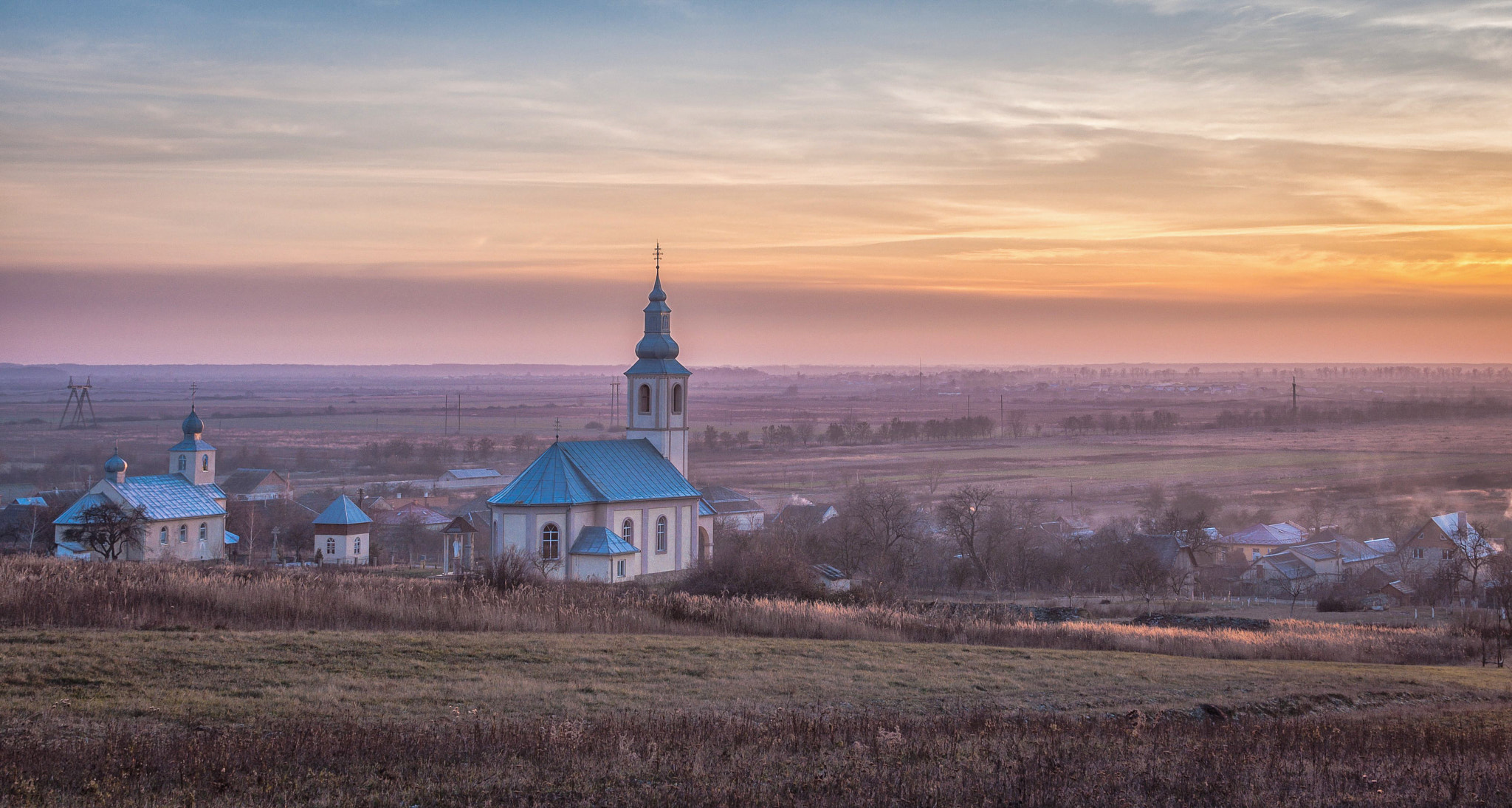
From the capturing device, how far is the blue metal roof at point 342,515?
193ft

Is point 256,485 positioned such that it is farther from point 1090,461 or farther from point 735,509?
point 1090,461

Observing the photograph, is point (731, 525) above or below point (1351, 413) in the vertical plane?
below

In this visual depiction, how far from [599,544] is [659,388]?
981 centimetres

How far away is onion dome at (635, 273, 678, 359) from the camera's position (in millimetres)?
51969

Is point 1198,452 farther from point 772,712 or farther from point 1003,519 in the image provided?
point 772,712

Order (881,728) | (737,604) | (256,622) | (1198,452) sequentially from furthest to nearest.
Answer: (1198,452) → (737,604) → (256,622) → (881,728)

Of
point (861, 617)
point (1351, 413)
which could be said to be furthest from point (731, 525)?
point (1351, 413)

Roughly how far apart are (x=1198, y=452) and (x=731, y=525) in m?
92.3

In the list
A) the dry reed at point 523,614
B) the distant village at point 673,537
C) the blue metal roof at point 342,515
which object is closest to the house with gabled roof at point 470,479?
the distant village at point 673,537

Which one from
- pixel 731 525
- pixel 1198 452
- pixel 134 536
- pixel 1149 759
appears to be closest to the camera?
pixel 1149 759

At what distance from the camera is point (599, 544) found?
44531 mm

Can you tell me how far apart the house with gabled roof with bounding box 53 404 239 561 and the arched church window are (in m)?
16.7

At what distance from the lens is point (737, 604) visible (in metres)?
22.5

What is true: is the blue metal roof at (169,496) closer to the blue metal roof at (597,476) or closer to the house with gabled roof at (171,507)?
the house with gabled roof at (171,507)
